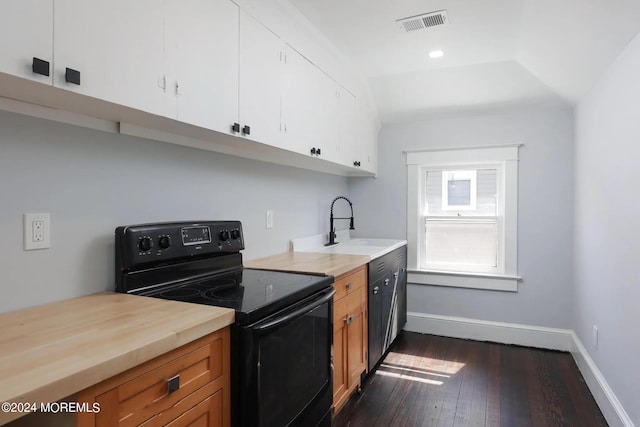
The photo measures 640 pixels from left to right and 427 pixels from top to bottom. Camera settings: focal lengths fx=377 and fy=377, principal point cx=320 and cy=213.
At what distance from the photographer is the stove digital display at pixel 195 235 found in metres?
1.74

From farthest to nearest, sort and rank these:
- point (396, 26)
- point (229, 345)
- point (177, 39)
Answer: point (396, 26), point (177, 39), point (229, 345)

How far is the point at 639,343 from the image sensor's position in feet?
5.91

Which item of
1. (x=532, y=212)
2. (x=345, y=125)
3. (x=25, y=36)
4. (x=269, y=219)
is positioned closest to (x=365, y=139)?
(x=345, y=125)

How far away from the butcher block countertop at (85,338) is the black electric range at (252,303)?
131 millimetres

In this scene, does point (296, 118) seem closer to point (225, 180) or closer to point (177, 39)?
point (225, 180)

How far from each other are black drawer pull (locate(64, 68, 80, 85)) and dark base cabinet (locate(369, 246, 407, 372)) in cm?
202

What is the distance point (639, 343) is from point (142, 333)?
2173mm

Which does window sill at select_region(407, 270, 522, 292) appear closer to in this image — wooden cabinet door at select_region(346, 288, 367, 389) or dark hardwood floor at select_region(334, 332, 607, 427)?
dark hardwood floor at select_region(334, 332, 607, 427)

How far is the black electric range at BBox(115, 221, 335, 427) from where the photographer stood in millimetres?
Answer: 1242

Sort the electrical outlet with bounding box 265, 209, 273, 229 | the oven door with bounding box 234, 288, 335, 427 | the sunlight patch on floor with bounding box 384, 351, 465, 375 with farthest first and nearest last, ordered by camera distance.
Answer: the sunlight patch on floor with bounding box 384, 351, 465, 375 → the electrical outlet with bounding box 265, 209, 273, 229 → the oven door with bounding box 234, 288, 335, 427

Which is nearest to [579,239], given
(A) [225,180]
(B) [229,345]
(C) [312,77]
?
(C) [312,77]

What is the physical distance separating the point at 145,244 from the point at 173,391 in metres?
0.71

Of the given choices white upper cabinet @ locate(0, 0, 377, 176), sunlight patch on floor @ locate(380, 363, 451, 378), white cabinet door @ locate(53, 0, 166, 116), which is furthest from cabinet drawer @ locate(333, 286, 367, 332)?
white cabinet door @ locate(53, 0, 166, 116)

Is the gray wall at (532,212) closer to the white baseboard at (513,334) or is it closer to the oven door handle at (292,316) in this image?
the white baseboard at (513,334)
